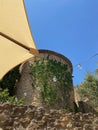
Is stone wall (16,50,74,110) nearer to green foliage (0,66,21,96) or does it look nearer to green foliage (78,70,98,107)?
green foliage (0,66,21,96)

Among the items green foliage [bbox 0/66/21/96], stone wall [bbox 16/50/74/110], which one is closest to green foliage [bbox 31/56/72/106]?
stone wall [bbox 16/50/74/110]

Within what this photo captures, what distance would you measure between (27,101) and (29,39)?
11454mm

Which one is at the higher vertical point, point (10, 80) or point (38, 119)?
point (10, 80)

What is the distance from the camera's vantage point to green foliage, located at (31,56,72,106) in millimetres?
13242

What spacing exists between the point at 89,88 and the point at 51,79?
628 cm

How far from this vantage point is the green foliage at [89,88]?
18.6 metres

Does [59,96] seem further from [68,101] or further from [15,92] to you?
[15,92]

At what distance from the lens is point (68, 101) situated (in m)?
13.7

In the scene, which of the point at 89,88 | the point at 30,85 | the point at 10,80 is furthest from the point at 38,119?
the point at 89,88

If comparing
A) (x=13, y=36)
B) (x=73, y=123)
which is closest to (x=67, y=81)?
(x=73, y=123)

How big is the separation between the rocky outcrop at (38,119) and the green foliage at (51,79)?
22.9 feet

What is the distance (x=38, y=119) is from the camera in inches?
220

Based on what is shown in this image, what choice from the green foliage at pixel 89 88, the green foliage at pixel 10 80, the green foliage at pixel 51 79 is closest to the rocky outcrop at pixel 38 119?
the green foliage at pixel 51 79

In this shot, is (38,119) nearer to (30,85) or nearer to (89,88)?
(30,85)
